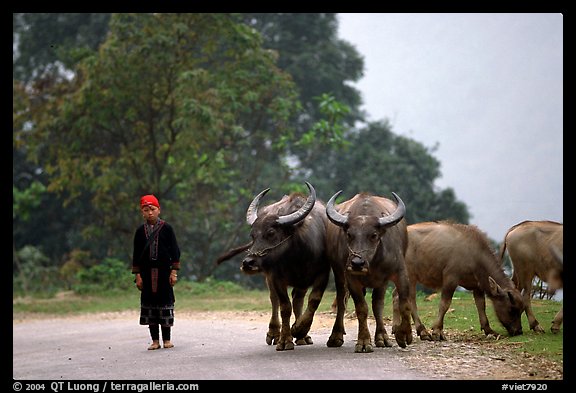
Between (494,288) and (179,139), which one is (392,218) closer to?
(494,288)

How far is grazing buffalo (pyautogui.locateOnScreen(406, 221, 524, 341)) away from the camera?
1162 centimetres

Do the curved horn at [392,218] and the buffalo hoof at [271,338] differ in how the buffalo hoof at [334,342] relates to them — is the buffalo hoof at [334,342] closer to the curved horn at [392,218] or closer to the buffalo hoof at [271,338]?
the buffalo hoof at [271,338]

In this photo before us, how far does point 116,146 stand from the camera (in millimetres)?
27219

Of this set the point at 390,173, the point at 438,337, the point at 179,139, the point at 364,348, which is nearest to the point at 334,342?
the point at 364,348

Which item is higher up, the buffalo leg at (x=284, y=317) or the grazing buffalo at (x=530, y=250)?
the grazing buffalo at (x=530, y=250)

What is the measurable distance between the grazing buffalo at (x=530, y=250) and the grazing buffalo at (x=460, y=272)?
53 cm

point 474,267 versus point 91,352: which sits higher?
point 474,267

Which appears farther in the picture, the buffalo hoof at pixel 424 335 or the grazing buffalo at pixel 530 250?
the grazing buffalo at pixel 530 250

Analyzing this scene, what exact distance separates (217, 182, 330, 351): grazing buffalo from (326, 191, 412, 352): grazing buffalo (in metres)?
0.26

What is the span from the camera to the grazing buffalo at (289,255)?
34.7 ft

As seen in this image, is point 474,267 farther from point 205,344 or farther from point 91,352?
point 91,352

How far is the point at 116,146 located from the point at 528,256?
17438 millimetres

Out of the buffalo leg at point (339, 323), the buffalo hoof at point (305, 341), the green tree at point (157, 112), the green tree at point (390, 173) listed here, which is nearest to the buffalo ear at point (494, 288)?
the buffalo leg at point (339, 323)

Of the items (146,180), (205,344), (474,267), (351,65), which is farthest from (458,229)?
(351,65)
